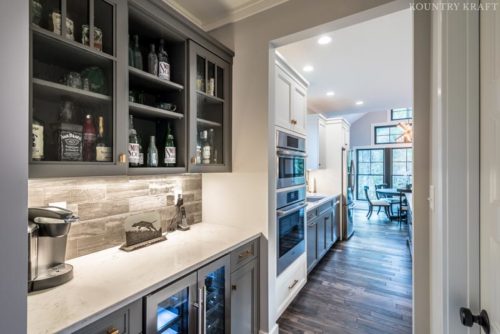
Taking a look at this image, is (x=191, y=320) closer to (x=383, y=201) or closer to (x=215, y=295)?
(x=215, y=295)

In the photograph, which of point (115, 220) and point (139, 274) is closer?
point (139, 274)

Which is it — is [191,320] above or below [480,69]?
below

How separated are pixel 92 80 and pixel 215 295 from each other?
1.42 metres

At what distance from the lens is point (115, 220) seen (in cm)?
161

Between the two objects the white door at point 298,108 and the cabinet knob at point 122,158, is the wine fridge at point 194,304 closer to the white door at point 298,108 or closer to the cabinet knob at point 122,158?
the cabinet knob at point 122,158

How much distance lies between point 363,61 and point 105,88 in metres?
2.94

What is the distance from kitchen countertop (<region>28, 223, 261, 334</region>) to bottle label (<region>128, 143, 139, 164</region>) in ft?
1.85

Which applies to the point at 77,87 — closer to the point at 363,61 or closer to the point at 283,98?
the point at 283,98

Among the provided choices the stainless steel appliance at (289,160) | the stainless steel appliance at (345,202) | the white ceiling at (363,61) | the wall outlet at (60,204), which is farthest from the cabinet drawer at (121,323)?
the stainless steel appliance at (345,202)

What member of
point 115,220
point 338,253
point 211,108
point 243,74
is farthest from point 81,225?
point 338,253

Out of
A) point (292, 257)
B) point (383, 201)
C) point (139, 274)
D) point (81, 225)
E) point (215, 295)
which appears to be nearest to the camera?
point (139, 274)

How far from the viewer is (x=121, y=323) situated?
970 millimetres

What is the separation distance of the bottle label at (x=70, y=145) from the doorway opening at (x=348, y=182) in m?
1.71

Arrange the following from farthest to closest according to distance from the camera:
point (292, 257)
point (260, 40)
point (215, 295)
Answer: point (292, 257) < point (260, 40) < point (215, 295)
